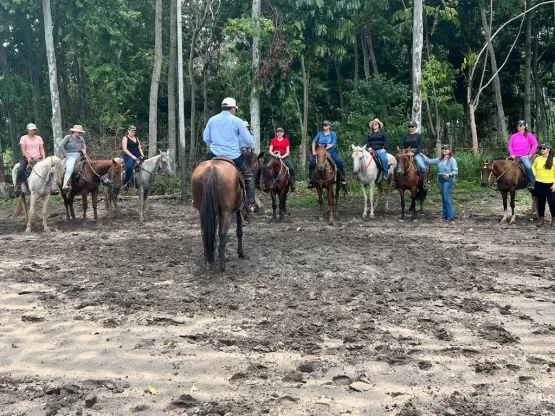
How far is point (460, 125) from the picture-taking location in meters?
26.2

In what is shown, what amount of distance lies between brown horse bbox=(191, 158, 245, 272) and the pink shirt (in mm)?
6574

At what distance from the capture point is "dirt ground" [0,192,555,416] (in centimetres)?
374

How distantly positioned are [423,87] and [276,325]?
1418 centimetres

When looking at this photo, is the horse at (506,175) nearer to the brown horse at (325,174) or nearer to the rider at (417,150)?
the rider at (417,150)

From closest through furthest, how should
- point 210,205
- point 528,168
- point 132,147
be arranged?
point 210,205
point 528,168
point 132,147

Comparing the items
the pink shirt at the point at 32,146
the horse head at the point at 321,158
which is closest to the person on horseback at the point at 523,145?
the horse head at the point at 321,158

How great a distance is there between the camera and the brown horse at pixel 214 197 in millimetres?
6855

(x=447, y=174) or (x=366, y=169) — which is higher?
(x=366, y=169)

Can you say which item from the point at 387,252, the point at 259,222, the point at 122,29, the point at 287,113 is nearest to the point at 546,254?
the point at 387,252

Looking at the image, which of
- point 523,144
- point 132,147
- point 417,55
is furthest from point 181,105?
point 523,144

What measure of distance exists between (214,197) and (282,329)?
8.01 ft

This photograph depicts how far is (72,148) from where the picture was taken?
12.5m

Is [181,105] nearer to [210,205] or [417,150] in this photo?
[417,150]

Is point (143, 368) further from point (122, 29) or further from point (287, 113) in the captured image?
point (122, 29)
